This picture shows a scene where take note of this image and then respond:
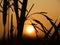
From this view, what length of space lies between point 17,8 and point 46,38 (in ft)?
0.89

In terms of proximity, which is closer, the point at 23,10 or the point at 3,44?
the point at 23,10

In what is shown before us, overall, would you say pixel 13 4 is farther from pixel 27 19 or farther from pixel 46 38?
pixel 46 38

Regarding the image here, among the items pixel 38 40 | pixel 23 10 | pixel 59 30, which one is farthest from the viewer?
pixel 38 40

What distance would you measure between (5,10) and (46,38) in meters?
0.32

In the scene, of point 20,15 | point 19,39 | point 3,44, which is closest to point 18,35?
point 19,39

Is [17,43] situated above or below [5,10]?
below

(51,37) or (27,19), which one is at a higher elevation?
(27,19)

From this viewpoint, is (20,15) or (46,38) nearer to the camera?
(20,15)

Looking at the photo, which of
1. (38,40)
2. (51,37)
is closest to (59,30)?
(51,37)

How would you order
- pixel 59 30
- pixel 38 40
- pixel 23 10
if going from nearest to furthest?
1. pixel 23 10
2. pixel 59 30
3. pixel 38 40

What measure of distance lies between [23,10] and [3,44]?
0.38 meters

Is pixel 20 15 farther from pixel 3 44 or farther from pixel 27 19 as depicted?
pixel 3 44

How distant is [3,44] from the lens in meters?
1.67

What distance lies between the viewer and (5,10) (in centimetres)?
149
